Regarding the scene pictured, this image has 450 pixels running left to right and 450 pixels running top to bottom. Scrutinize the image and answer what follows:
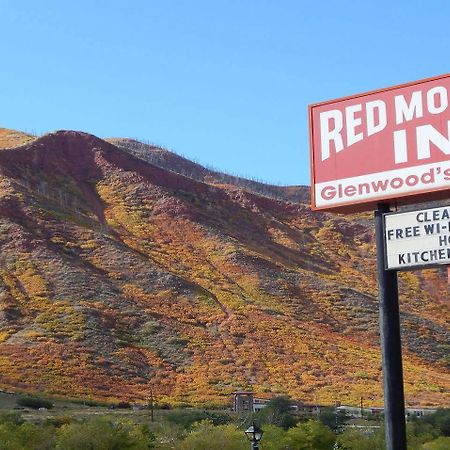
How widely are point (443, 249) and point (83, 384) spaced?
55.5m

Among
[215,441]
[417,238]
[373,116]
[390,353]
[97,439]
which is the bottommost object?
[215,441]

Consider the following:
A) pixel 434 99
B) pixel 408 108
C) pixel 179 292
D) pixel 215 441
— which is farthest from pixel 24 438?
pixel 179 292

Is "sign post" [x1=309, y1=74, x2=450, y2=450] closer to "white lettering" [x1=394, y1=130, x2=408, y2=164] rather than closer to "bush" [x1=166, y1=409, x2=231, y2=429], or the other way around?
"white lettering" [x1=394, y1=130, x2=408, y2=164]

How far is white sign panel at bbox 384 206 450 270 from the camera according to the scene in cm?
1045

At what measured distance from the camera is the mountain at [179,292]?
67.7 m

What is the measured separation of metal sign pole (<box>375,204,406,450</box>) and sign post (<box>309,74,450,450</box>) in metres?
0.01

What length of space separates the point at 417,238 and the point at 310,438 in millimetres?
24715

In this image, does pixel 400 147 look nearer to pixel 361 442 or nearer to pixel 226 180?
pixel 361 442

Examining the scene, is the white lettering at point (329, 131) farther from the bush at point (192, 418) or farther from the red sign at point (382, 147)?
the bush at point (192, 418)

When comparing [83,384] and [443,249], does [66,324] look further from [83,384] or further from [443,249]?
[443,249]

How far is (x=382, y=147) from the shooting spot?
11.1 metres

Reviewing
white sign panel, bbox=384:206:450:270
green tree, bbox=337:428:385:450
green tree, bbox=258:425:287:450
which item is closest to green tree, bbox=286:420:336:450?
green tree, bbox=258:425:287:450

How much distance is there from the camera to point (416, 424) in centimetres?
4259

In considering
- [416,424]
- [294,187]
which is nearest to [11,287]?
[416,424]
